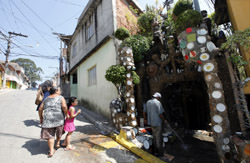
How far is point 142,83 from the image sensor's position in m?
5.80

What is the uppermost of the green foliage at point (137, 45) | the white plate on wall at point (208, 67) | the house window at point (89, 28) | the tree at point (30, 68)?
the tree at point (30, 68)

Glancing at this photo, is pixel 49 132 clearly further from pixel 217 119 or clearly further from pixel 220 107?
pixel 220 107

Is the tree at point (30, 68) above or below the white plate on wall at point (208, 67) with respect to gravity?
above

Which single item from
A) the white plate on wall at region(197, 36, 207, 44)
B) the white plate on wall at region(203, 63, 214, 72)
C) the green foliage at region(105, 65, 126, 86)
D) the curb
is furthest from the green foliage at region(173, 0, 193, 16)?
the curb

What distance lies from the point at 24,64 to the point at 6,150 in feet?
165

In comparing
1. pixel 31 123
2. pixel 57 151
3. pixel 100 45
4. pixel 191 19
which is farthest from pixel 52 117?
pixel 100 45

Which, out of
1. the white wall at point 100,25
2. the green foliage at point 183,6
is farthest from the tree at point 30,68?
the green foliage at point 183,6

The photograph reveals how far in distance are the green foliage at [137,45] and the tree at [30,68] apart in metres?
49.1

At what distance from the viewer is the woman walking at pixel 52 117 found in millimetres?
2878

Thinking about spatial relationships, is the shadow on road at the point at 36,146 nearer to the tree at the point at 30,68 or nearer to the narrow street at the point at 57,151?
the narrow street at the point at 57,151

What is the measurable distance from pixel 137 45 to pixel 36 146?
5.05m

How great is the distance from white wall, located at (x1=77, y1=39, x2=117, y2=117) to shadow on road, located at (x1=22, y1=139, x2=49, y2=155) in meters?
3.33

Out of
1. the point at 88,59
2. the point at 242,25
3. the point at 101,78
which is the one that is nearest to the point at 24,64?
the point at 88,59

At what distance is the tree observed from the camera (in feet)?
133
